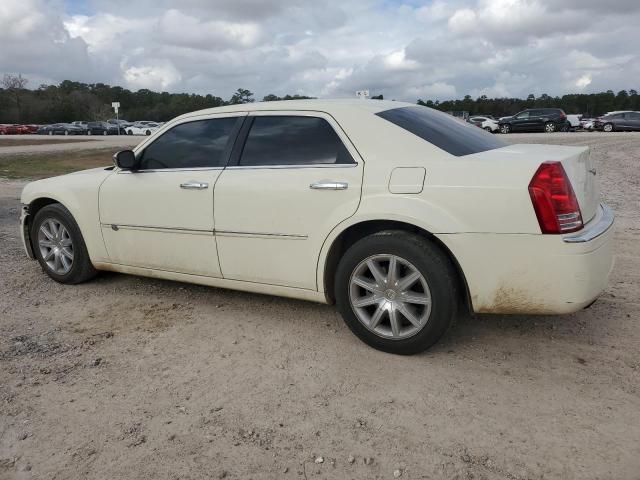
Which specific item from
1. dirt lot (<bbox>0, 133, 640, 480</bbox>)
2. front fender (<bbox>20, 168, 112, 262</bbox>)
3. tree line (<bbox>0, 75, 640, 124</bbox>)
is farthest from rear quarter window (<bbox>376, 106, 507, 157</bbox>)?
tree line (<bbox>0, 75, 640, 124</bbox>)

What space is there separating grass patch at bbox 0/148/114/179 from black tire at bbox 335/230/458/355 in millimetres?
14670

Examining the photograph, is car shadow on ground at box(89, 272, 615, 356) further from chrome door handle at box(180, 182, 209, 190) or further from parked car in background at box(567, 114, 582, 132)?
parked car in background at box(567, 114, 582, 132)

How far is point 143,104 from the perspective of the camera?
4358 inches

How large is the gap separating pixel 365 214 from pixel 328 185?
0.33 meters

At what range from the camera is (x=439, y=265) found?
3195mm

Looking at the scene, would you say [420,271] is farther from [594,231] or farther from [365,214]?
[594,231]

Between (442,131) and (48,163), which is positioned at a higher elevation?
(442,131)

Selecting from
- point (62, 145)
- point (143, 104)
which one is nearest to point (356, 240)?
point (62, 145)

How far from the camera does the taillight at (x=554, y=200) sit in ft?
9.71

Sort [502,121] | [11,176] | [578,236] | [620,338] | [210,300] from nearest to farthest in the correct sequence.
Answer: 1. [578,236]
2. [620,338]
3. [210,300]
4. [11,176]
5. [502,121]

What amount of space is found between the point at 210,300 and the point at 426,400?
2.26 m

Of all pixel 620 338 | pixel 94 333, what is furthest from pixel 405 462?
pixel 94 333

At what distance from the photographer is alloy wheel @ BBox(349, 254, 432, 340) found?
331 cm

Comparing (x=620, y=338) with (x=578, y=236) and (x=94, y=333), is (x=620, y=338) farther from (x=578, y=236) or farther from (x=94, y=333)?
(x=94, y=333)
